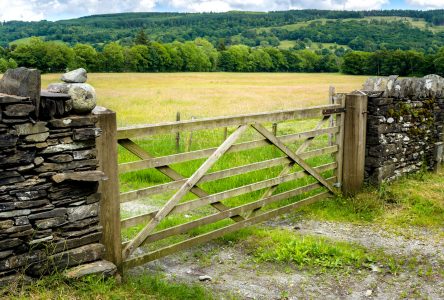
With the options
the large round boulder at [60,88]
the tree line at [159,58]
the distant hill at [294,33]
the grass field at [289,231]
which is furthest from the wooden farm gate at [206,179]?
the distant hill at [294,33]

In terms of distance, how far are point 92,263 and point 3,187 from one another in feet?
4.15

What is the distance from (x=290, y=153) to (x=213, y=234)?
1.88 m

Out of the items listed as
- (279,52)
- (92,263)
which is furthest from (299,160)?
(279,52)

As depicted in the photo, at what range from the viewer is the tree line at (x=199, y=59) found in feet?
241

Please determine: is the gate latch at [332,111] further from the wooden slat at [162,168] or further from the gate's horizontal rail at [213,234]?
the wooden slat at [162,168]

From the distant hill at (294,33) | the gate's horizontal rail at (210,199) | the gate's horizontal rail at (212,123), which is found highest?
the distant hill at (294,33)

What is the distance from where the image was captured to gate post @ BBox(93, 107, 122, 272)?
5.24m

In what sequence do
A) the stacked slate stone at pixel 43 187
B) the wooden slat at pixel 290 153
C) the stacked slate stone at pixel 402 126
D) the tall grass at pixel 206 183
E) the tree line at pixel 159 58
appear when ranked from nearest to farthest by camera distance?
the stacked slate stone at pixel 43 187 → the wooden slat at pixel 290 153 → the tall grass at pixel 206 183 → the stacked slate stone at pixel 402 126 → the tree line at pixel 159 58

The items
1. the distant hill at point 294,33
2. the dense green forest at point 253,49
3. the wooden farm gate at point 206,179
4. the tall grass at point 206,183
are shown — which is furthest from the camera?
the distant hill at point 294,33

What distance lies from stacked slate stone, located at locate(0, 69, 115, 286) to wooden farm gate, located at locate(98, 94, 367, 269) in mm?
314

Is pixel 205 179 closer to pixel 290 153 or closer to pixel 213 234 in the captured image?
pixel 213 234

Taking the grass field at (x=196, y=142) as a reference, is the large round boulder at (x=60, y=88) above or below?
above

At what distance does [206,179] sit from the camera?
6562 millimetres

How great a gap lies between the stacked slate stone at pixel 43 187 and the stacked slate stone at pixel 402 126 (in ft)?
18.9
